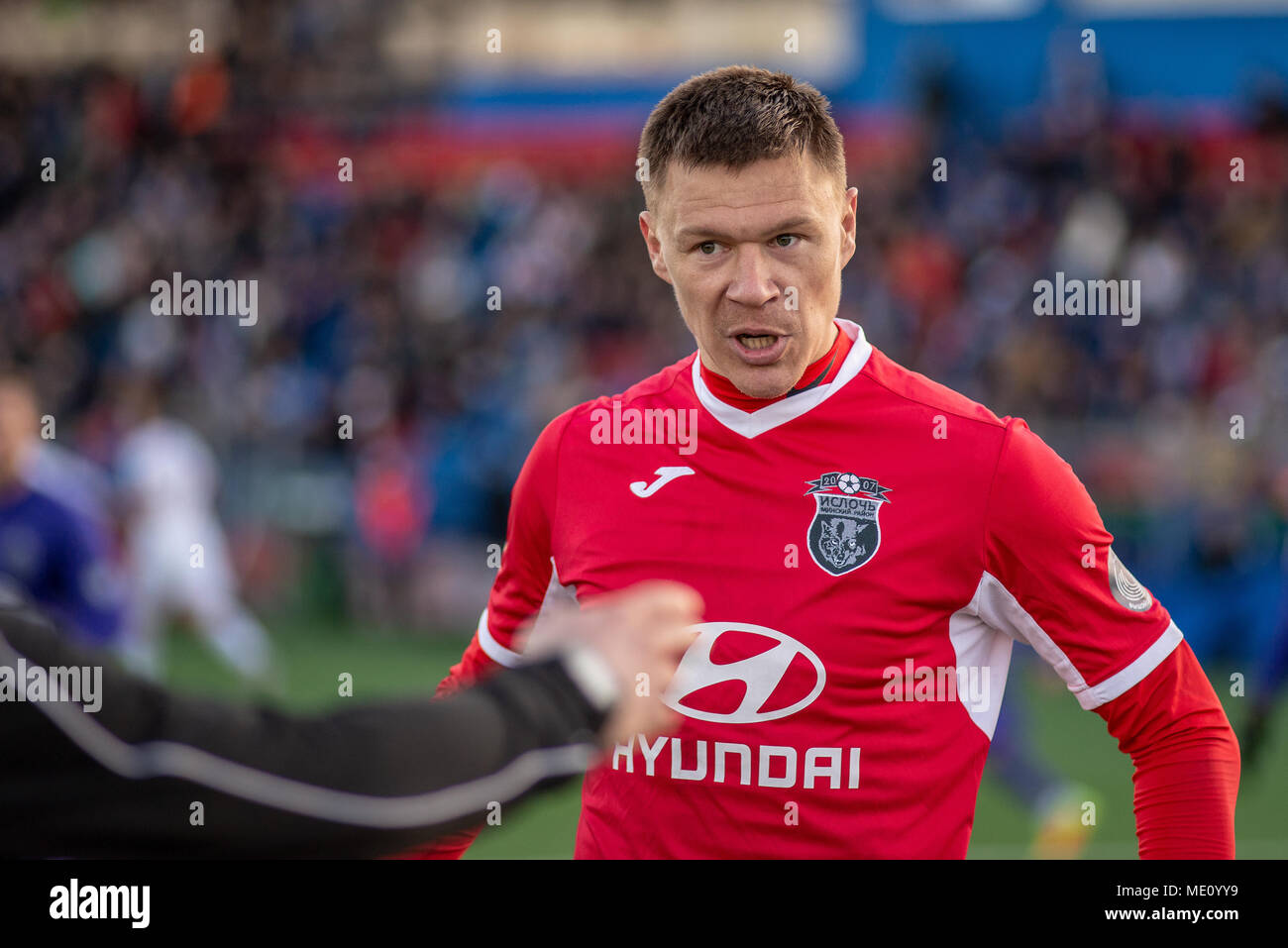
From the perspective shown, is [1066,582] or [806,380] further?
[806,380]

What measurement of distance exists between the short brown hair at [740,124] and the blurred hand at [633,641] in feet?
4.77

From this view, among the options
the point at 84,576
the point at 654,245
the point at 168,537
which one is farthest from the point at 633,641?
the point at 168,537

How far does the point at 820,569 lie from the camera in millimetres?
2686

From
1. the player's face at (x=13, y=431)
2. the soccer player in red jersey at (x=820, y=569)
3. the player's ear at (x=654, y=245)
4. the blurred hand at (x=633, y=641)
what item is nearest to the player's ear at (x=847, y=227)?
the soccer player in red jersey at (x=820, y=569)

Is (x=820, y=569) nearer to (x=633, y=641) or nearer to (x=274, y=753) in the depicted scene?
(x=633, y=641)

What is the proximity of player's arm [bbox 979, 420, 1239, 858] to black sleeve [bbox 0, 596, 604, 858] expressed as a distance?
139cm

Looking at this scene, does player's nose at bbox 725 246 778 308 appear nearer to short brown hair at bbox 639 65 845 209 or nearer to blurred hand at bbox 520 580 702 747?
short brown hair at bbox 639 65 845 209

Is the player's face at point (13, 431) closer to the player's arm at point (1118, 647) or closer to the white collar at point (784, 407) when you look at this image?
the white collar at point (784, 407)

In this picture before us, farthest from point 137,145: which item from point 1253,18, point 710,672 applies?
point 710,672

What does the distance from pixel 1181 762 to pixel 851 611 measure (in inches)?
25.8

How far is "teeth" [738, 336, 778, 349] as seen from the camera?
9.09ft

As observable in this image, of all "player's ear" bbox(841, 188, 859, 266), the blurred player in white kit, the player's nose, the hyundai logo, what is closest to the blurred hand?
the hyundai logo

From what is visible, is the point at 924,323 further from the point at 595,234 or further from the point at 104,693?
the point at 104,693
